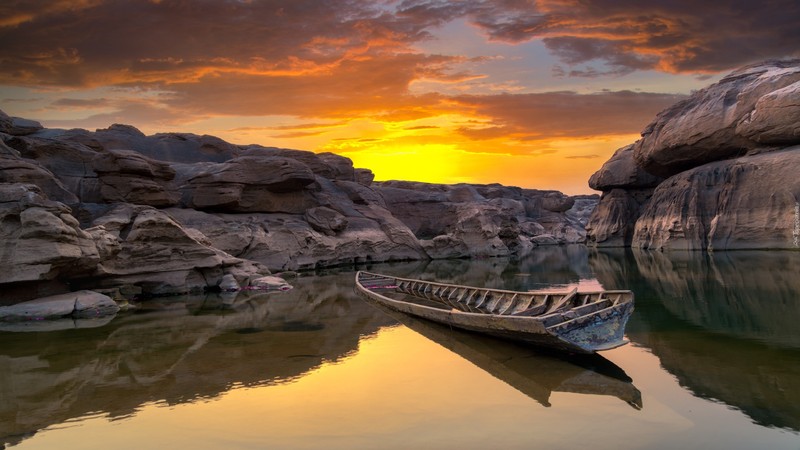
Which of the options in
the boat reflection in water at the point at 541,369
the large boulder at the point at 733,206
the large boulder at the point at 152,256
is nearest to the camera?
the boat reflection in water at the point at 541,369

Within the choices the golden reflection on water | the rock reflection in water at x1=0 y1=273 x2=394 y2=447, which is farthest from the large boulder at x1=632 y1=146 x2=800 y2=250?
the golden reflection on water

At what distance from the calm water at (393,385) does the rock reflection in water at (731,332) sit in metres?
0.05

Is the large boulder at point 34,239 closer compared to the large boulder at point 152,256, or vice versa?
the large boulder at point 34,239

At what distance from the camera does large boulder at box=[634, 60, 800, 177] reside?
126ft

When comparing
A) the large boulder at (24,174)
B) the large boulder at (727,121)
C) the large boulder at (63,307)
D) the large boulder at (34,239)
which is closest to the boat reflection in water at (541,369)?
the large boulder at (63,307)

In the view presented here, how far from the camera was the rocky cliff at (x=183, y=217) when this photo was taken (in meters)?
19.4

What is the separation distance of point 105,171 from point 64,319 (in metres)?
16.7

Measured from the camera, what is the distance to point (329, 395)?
31.8 ft

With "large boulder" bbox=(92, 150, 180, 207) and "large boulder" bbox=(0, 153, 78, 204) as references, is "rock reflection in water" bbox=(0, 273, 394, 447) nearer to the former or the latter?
"large boulder" bbox=(0, 153, 78, 204)

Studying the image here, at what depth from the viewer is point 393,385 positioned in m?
10.3

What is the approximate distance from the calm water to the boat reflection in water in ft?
0.15

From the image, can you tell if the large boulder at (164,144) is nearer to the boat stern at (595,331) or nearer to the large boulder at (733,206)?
the boat stern at (595,331)

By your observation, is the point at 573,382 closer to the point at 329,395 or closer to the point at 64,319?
the point at 329,395

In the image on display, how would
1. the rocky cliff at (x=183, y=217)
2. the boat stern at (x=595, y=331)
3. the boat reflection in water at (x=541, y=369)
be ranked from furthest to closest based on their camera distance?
the rocky cliff at (x=183, y=217), the boat stern at (x=595, y=331), the boat reflection in water at (x=541, y=369)
